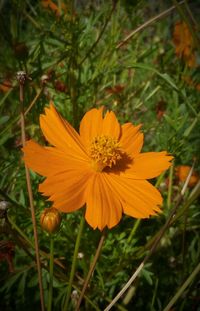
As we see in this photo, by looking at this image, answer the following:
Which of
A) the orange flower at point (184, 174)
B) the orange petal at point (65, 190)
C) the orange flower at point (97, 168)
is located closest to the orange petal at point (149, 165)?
the orange flower at point (97, 168)

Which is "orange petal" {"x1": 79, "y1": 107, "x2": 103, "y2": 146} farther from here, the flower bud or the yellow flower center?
the flower bud

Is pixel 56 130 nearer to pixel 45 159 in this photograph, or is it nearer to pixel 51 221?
pixel 45 159

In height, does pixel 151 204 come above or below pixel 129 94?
below

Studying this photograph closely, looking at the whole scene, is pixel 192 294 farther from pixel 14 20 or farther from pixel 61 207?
pixel 14 20

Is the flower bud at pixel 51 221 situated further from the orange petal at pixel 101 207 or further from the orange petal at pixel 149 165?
the orange petal at pixel 149 165

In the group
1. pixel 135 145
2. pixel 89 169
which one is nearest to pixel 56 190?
Result: pixel 89 169

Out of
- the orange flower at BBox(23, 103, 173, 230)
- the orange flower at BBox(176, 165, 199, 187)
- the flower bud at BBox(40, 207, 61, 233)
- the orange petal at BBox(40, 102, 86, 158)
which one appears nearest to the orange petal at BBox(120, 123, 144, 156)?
the orange flower at BBox(23, 103, 173, 230)
